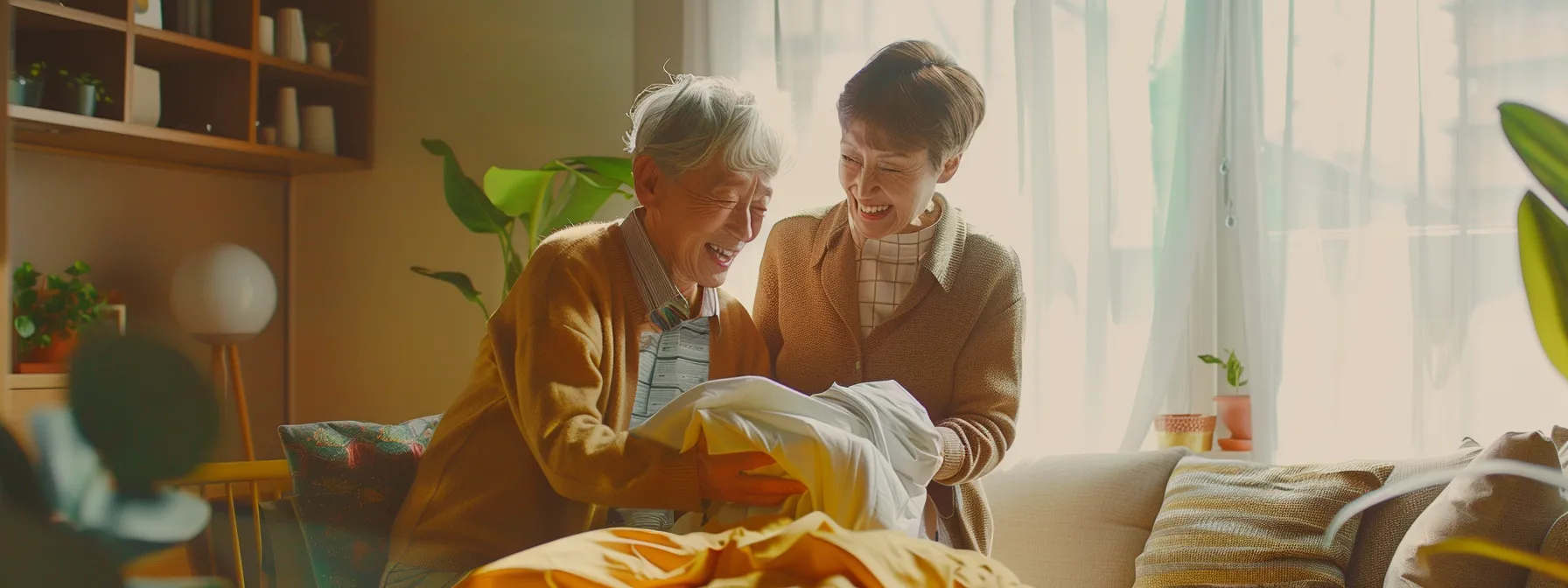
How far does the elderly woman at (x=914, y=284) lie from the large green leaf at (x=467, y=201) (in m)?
1.71

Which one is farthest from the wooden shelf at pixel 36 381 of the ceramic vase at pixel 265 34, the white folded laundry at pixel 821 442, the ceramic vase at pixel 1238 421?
the ceramic vase at pixel 265 34

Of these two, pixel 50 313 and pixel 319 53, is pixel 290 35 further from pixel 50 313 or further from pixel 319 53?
pixel 50 313

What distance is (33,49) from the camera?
0.27 metres

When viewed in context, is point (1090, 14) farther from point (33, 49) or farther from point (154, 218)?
Result: point (33, 49)

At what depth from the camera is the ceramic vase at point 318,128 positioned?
3.97 meters

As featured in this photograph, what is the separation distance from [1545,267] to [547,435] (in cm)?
102

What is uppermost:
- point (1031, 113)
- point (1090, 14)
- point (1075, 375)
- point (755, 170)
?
point (1090, 14)

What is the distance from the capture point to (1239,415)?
298cm

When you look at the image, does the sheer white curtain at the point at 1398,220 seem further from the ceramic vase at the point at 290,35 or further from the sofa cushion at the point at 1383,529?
the ceramic vase at the point at 290,35

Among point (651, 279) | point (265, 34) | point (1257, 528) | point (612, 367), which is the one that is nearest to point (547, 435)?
point (612, 367)

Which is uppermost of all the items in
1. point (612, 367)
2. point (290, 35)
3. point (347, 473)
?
point (290, 35)

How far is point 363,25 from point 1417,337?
338cm

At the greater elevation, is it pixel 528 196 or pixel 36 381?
pixel 528 196

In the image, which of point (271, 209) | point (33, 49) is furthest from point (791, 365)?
point (271, 209)
